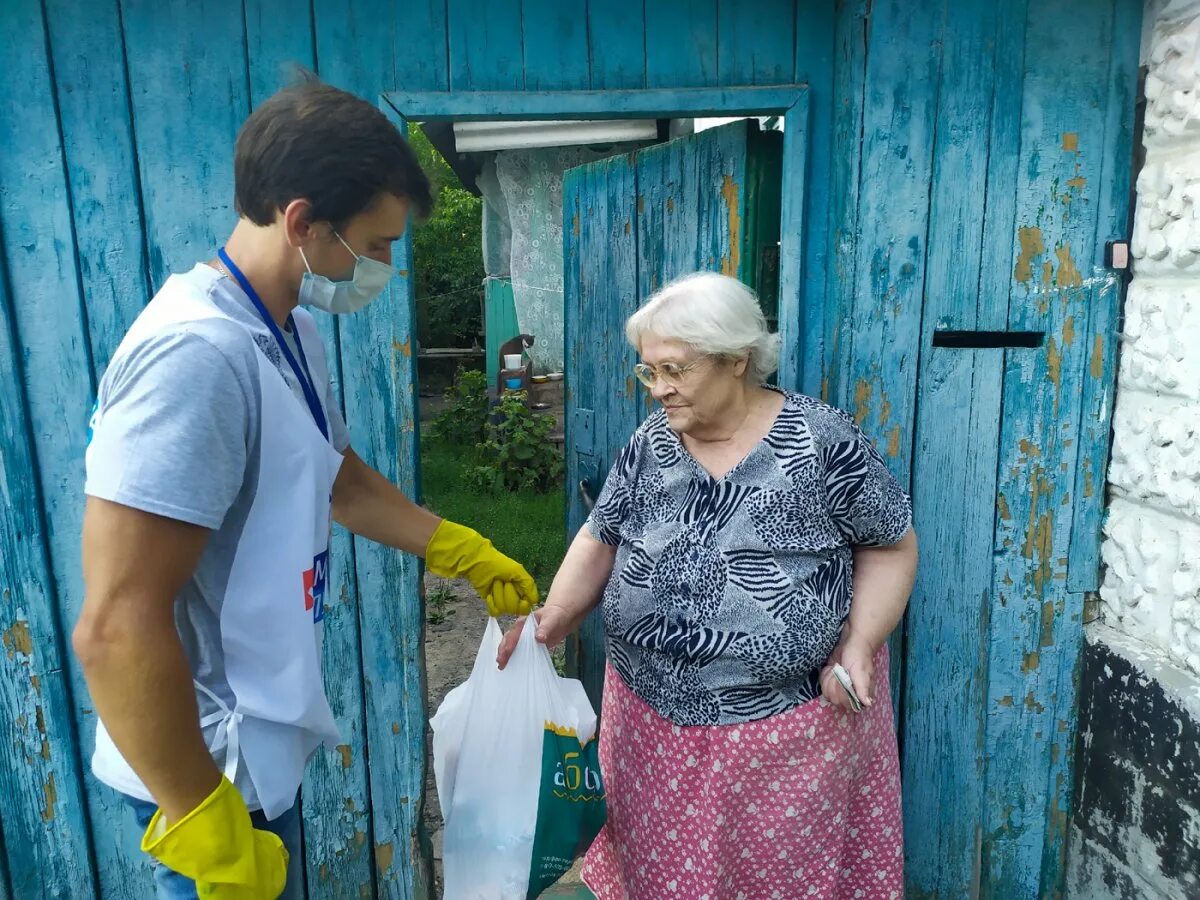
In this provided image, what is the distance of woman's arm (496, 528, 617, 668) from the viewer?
81.9 inches

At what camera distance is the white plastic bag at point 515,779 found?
1910 mm

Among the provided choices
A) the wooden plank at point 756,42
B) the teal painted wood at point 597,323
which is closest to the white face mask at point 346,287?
the wooden plank at point 756,42

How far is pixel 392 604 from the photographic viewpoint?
2.27 meters

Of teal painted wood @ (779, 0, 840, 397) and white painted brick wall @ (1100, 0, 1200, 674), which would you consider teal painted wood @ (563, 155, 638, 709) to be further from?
white painted brick wall @ (1100, 0, 1200, 674)

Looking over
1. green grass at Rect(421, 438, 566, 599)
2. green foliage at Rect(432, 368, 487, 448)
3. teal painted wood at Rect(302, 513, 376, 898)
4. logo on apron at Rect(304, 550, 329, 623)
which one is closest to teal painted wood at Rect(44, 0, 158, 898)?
teal painted wood at Rect(302, 513, 376, 898)

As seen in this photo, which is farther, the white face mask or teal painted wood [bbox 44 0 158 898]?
teal painted wood [bbox 44 0 158 898]

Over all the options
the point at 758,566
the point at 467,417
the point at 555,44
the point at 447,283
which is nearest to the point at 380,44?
the point at 555,44

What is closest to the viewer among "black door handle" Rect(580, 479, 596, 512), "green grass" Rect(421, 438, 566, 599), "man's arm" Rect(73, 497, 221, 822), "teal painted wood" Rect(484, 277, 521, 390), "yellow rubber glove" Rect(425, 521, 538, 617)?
"man's arm" Rect(73, 497, 221, 822)

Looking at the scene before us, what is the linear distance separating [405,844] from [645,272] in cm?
173

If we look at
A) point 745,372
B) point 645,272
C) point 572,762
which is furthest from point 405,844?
point 645,272

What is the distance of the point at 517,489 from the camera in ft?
23.8

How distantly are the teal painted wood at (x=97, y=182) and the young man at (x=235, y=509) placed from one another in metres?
0.70

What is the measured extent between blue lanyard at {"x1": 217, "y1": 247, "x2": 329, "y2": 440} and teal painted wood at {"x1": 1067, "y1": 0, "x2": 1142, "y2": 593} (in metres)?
1.82

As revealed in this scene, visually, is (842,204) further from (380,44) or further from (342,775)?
(342,775)
